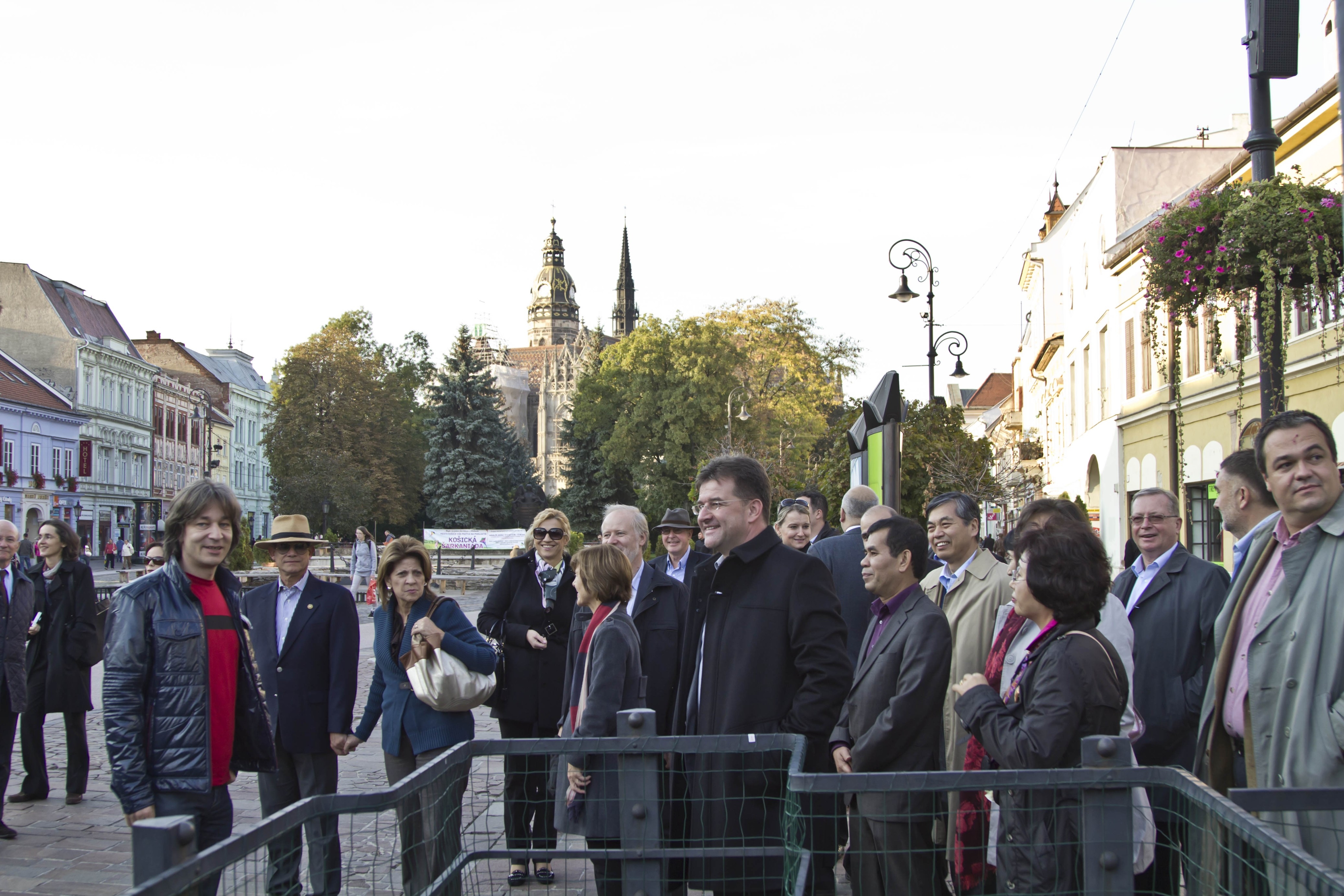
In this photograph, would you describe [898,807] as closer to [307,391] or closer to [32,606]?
[32,606]

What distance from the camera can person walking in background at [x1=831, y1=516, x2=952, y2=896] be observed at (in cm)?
395

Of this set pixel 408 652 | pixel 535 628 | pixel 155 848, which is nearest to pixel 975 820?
pixel 155 848

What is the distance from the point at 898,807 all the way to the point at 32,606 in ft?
20.0

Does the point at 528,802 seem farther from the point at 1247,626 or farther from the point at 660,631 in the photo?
the point at 1247,626

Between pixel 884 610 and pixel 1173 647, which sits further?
pixel 1173 647

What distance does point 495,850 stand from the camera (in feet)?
12.8

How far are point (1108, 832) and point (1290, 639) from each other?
122cm

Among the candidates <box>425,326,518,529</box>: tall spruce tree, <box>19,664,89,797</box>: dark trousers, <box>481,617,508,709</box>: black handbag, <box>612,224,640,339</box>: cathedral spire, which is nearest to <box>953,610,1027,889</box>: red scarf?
<box>481,617,508,709</box>: black handbag

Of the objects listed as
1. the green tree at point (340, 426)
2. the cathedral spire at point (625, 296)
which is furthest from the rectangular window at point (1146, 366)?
the cathedral spire at point (625, 296)

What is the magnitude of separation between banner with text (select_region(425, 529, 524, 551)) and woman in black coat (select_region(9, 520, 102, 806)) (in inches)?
1284

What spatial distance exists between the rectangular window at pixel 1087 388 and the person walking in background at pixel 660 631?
26492mm

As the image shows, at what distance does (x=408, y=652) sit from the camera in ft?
19.4

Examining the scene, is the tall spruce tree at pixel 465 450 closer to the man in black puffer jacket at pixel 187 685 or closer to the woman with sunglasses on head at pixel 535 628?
the woman with sunglasses on head at pixel 535 628

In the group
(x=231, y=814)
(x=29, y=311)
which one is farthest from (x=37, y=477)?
(x=231, y=814)
